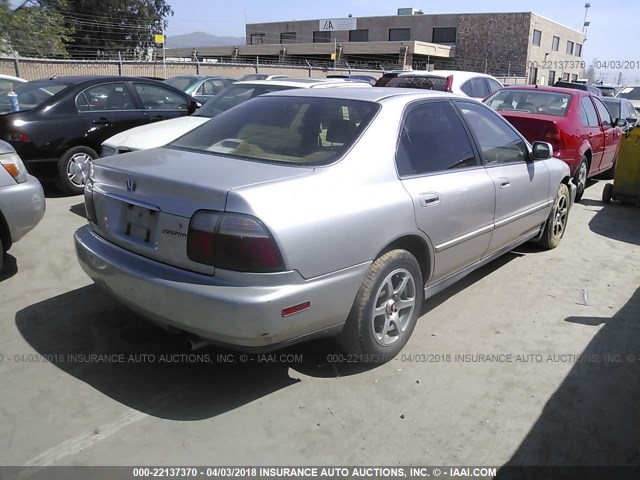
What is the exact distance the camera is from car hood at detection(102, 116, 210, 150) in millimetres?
6246

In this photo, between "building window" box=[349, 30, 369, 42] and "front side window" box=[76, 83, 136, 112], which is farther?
"building window" box=[349, 30, 369, 42]

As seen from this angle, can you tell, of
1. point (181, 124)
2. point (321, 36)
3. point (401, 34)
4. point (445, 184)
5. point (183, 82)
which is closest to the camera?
point (445, 184)

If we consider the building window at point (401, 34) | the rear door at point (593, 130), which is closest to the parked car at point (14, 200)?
the rear door at point (593, 130)

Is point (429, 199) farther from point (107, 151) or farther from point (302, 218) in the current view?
point (107, 151)

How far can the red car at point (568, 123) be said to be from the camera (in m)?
7.43

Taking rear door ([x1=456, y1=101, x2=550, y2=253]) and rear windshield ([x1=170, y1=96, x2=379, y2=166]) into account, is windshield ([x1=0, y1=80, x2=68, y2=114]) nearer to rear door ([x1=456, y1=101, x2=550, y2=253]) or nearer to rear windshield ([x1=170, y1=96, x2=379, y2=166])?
rear windshield ([x1=170, y1=96, x2=379, y2=166])

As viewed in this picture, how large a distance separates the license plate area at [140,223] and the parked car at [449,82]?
8.00m

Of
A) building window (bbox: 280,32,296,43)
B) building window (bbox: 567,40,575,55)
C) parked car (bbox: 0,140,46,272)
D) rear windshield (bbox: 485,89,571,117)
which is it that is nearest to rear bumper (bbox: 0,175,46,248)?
parked car (bbox: 0,140,46,272)

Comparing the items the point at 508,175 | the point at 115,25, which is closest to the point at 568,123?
the point at 508,175

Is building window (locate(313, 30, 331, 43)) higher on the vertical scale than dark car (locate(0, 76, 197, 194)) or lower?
higher

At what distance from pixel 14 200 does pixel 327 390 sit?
9.91 ft

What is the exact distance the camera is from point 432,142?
3867 mm

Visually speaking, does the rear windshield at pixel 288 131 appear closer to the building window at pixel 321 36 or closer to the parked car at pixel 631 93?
the parked car at pixel 631 93

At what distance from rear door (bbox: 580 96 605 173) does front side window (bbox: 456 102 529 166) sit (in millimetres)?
3840
